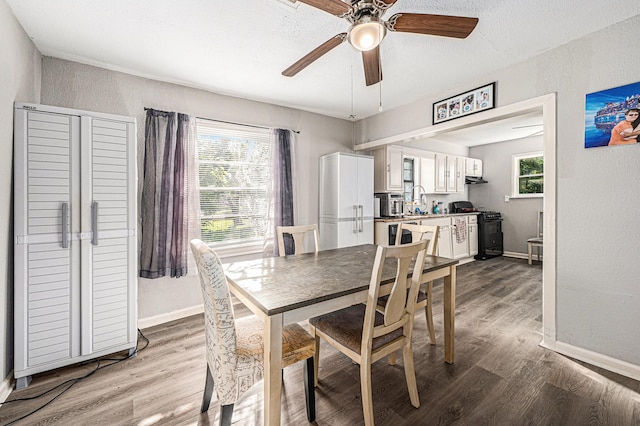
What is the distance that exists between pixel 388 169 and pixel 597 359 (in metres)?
3.10

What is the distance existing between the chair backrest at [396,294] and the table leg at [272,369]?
0.49 m

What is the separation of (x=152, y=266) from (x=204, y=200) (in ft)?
2.89

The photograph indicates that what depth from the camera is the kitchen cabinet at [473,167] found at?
6.03 m

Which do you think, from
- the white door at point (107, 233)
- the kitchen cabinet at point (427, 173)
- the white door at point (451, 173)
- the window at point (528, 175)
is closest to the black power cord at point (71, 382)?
the white door at point (107, 233)

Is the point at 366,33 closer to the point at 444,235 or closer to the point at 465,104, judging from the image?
the point at 465,104

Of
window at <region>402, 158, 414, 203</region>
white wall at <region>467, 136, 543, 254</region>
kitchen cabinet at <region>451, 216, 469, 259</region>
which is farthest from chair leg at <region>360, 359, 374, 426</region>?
white wall at <region>467, 136, 543, 254</region>

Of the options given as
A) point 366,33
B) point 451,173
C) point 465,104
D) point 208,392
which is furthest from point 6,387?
point 451,173

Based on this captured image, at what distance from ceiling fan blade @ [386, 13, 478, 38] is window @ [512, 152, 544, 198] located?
17.2 ft

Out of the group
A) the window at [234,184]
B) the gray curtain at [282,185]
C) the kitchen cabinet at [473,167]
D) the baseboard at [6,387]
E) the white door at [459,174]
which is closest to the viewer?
the baseboard at [6,387]

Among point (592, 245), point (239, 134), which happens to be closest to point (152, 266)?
point (239, 134)

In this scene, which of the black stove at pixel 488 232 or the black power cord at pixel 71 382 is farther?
the black stove at pixel 488 232

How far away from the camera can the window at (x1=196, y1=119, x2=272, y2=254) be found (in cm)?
324

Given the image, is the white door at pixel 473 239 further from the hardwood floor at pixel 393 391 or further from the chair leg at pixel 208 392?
the chair leg at pixel 208 392

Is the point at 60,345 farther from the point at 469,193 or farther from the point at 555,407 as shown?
the point at 469,193
